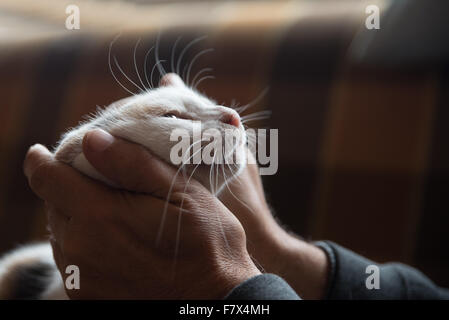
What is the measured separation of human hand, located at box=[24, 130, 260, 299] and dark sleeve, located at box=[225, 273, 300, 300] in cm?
1

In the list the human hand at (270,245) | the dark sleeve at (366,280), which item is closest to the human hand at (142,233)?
the human hand at (270,245)

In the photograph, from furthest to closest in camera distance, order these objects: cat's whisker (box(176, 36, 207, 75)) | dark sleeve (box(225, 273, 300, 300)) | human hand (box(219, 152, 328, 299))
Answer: cat's whisker (box(176, 36, 207, 75)) < human hand (box(219, 152, 328, 299)) < dark sleeve (box(225, 273, 300, 300))

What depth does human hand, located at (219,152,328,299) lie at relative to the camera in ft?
1.79

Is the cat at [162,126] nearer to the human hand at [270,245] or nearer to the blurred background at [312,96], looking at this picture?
the human hand at [270,245]

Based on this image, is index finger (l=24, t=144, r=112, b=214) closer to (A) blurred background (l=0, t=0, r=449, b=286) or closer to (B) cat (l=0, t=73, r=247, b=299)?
(B) cat (l=0, t=73, r=247, b=299)

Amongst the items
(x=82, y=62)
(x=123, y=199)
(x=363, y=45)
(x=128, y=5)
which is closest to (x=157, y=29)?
(x=128, y=5)

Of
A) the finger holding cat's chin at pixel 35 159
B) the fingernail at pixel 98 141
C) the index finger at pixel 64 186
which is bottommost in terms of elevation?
the index finger at pixel 64 186

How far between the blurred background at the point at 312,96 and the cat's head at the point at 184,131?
344 millimetres

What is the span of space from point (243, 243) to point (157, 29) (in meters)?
0.53

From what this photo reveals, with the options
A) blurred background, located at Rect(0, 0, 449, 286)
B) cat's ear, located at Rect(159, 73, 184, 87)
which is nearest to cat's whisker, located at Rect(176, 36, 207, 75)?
blurred background, located at Rect(0, 0, 449, 286)

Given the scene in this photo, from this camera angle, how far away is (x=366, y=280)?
594mm

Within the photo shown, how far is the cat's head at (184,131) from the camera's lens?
1.45 feet

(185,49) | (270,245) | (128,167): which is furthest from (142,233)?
(185,49)

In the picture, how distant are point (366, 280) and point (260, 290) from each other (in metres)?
0.25
